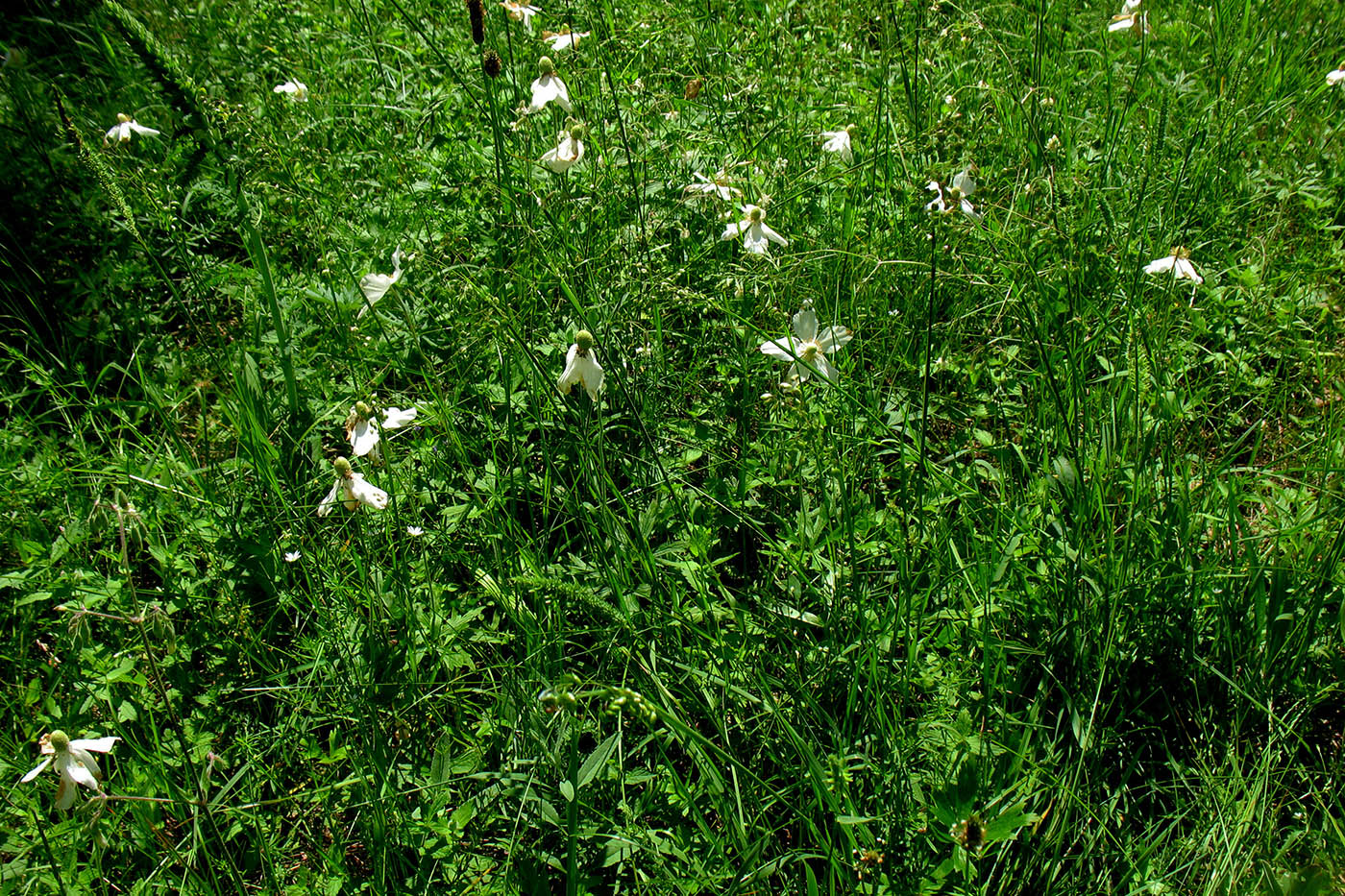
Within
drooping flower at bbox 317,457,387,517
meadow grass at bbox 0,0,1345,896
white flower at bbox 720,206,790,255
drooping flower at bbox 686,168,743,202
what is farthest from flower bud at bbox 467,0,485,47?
drooping flower at bbox 317,457,387,517

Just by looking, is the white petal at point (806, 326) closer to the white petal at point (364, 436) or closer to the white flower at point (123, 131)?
the white petal at point (364, 436)

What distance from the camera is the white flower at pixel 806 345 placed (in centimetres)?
173

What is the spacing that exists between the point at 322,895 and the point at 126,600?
2.69 feet

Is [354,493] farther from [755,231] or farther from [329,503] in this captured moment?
[755,231]

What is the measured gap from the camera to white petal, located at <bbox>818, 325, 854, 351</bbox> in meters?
1.75

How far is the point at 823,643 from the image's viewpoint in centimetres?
160

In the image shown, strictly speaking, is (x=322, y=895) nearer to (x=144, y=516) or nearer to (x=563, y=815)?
(x=563, y=815)

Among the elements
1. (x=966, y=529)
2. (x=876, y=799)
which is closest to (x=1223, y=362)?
(x=966, y=529)

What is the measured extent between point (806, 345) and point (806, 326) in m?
0.04

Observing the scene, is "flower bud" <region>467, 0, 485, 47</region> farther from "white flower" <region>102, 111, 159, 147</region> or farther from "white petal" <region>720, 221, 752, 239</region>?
"white flower" <region>102, 111, 159, 147</region>

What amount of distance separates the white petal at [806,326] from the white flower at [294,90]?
7.21ft

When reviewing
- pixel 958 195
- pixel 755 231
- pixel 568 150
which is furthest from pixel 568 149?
pixel 958 195

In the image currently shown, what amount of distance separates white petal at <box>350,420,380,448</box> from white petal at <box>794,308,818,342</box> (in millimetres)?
826

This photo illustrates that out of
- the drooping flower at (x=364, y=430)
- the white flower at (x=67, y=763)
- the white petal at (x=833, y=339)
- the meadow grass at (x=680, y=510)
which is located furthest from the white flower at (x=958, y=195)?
the white flower at (x=67, y=763)
